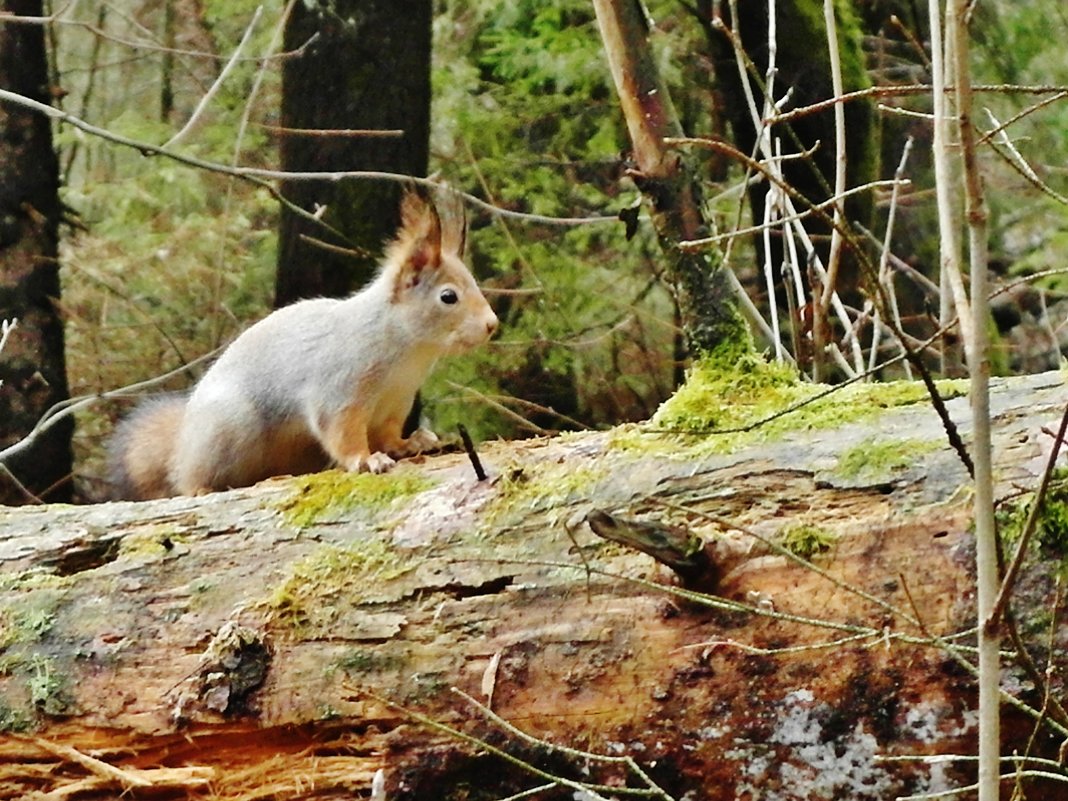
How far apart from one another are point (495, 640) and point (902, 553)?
0.91 meters

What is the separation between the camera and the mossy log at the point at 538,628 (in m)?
2.60

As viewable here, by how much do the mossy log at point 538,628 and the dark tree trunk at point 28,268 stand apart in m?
3.08

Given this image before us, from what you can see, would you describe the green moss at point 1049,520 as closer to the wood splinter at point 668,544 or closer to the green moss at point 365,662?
the wood splinter at point 668,544

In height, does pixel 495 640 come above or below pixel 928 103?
below

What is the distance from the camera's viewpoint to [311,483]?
3.41m

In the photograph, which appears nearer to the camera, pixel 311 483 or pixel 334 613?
pixel 334 613

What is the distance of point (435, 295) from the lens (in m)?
4.21

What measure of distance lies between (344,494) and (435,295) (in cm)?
108

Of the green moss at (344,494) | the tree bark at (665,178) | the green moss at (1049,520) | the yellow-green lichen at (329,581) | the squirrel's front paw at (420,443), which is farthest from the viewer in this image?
the squirrel's front paw at (420,443)

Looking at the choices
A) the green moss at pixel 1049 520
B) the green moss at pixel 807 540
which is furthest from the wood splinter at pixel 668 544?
the green moss at pixel 1049 520

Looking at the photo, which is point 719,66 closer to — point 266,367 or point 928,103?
point 928,103

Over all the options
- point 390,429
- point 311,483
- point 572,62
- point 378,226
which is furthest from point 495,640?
point 572,62

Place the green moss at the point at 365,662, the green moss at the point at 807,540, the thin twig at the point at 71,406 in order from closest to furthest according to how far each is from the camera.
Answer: the green moss at the point at 807,540
the green moss at the point at 365,662
the thin twig at the point at 71,406

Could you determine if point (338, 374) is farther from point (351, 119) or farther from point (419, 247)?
point (351, 119)
